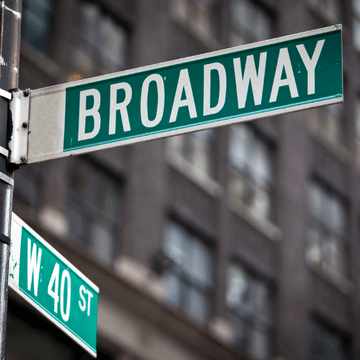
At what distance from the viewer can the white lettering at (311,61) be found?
358 centimetres

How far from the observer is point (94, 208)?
53.8 ft

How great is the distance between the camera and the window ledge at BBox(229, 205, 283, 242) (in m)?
20.5

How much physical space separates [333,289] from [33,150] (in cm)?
2032

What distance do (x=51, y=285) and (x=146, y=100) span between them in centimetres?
107

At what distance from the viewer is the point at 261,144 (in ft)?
72.7

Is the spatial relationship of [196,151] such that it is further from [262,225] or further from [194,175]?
[262,225]

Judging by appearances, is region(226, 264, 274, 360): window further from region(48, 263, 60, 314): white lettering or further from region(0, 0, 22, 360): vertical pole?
region(0, 0, 22, 360): vertical pole

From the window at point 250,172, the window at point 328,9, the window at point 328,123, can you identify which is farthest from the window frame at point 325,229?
the window at point 328,9

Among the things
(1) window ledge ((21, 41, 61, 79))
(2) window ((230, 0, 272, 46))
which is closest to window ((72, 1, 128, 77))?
(1) window ledge ((21, 41, 61, 79))

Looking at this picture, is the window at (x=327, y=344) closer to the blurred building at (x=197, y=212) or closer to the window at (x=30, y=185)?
the blurred building at (x=197, y=212)

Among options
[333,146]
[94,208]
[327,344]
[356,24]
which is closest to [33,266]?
[94,208]

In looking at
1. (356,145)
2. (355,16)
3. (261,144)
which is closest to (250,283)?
(261,144)

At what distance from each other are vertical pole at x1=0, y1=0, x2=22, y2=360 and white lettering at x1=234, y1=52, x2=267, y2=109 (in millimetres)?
1099

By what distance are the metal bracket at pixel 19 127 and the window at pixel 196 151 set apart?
1491 centimetres
